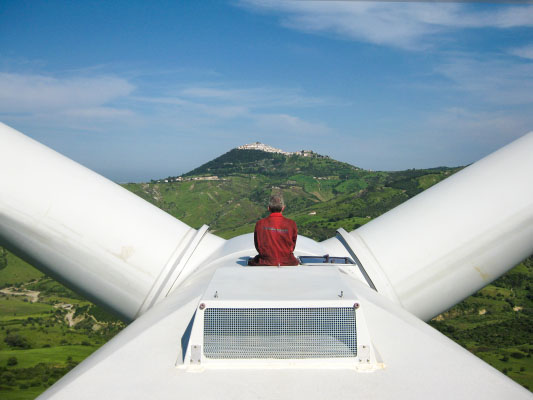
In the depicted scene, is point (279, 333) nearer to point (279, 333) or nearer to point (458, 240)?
point (279, 333)

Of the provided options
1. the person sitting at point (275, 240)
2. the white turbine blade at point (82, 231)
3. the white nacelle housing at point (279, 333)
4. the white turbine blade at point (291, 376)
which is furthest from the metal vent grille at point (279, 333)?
the white turbine blade at point (82, 231)

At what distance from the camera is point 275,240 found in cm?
664

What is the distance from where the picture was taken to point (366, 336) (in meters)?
4.25

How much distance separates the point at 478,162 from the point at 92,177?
7.31 meters

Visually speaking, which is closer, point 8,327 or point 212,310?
point 212,310

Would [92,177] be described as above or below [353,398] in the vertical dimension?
above

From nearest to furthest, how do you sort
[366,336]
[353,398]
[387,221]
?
1. [353,398]
2. [366,336]
3. [387,221]

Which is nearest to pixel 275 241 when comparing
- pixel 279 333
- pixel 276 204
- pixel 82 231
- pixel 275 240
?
pixel 275 240

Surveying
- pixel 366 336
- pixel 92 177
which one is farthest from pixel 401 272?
pixel 92 177

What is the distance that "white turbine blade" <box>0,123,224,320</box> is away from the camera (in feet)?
24.1

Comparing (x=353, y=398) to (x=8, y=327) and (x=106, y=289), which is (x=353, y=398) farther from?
(x=8, y=327)

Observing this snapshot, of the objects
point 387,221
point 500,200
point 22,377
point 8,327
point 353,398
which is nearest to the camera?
point 353,398

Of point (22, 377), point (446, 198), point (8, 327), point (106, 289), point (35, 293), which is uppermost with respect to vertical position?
point (446, 198)

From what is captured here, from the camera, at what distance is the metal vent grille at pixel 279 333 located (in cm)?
421
